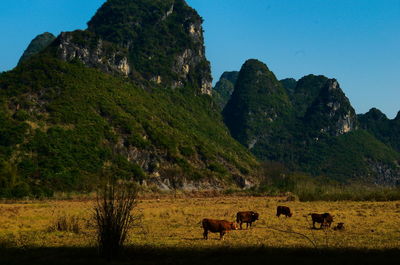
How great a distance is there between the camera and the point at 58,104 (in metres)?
90.9

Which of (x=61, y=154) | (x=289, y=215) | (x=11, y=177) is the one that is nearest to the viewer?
(x=289, y=215)

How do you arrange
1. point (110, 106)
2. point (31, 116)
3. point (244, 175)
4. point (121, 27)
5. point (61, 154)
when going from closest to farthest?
point (61, 154) → point (31, 116) → point (110, 106) → point (244, 175) → point (121, 27)

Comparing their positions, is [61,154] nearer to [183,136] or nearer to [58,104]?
[58,104]

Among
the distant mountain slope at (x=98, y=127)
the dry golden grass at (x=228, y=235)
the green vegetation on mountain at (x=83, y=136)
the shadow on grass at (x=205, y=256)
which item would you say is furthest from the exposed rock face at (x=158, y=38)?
the shadow on grass at (x=205, y=256)

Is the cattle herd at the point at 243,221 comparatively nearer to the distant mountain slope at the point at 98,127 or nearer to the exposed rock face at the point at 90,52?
the distant mountain slope at the point at 98,127

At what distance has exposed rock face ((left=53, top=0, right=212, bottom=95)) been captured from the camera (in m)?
164

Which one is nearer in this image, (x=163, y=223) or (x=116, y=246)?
(x=116, y=246)

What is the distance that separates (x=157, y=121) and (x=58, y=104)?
28.9 m

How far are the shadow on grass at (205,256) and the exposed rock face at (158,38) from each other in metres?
130

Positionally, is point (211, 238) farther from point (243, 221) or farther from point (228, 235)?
point (243, 221)

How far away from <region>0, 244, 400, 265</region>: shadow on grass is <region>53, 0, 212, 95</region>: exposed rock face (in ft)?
425

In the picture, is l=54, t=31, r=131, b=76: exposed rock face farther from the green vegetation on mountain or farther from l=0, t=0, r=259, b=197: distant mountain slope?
the green vegetation on mountain

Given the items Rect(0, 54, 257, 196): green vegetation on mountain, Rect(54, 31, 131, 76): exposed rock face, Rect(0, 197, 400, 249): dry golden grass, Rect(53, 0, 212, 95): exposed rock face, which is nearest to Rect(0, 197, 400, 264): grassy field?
Rect(0, 197, 400, 249): dry golden grass

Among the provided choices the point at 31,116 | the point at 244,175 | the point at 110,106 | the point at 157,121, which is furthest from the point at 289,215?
the point at 244,175
